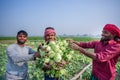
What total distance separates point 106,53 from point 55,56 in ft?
2.51

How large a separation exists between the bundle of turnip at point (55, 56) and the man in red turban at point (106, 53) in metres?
0.15

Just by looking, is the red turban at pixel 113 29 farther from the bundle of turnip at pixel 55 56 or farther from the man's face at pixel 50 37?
the man's face at pixel 50 37

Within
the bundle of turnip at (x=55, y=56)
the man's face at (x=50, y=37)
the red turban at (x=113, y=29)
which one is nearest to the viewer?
the bundle of turnip at (x=55, y=56)

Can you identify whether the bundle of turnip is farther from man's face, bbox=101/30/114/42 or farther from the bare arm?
man's face, bbox=101/30/114/42

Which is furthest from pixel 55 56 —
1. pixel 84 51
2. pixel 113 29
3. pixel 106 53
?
pixel 113 29

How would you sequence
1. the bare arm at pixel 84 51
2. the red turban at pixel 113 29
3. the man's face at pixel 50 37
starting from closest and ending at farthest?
the bare arm at pixel 84 51
the red turban at pixel 113 29
the man's face at pixel 50 37

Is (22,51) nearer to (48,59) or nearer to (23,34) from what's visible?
(23,34)

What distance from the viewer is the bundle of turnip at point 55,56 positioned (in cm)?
443

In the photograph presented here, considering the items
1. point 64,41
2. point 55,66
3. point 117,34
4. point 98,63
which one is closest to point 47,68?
point 55,66

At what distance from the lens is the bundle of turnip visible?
4.43m

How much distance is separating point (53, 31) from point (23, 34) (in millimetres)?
475

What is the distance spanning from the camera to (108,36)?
4727 mm

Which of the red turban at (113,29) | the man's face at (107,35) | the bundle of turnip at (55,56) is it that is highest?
the red turban at (113,29)

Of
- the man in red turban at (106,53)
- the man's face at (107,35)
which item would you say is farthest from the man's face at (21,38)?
the man's face at (107,35)
